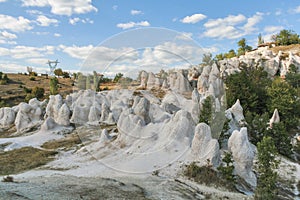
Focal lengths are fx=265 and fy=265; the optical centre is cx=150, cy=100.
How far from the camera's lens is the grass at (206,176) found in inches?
544

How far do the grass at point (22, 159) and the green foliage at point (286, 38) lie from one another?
97902 millimetres

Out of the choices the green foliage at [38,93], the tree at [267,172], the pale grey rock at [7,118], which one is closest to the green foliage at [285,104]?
the tree at [267,172]

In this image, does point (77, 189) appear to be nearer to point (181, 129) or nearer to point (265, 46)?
point (181, 129)

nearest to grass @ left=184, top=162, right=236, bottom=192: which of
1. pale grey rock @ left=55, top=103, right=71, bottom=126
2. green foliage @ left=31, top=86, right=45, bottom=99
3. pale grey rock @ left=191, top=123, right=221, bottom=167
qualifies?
pale grey rock @ left=191, top=123, right=221, bottom=167

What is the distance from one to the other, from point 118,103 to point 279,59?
62.0 metres

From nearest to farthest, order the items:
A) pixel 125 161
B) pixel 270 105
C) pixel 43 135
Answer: pixel 125 161, pixel 43 135, pixel 270 105

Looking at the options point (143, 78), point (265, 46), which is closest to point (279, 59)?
point (265, 46)

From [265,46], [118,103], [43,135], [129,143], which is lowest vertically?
[43,135]

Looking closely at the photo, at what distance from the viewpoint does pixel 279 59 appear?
68062 mm

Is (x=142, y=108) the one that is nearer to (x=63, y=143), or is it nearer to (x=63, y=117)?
(x=63, y=143)

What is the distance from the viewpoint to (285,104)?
31.5 meters

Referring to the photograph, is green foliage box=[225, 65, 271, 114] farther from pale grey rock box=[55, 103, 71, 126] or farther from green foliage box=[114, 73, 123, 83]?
green foliage box=[114, 73, 123, 83]

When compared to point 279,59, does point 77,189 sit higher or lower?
lower

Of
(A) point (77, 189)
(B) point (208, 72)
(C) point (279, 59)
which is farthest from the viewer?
(C) point (279, 59)
